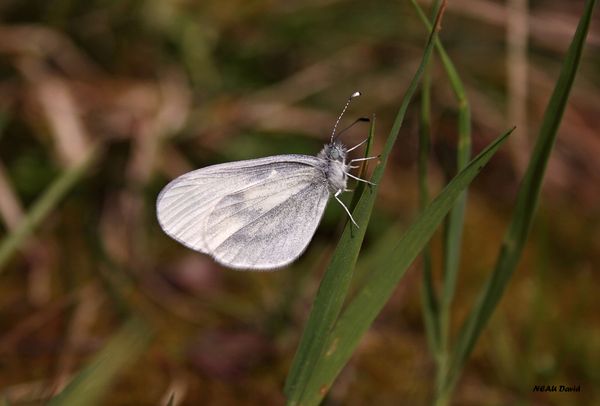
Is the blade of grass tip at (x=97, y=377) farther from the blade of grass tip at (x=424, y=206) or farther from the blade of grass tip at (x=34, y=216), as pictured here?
the blade of grass tip at (x=424, y=206)

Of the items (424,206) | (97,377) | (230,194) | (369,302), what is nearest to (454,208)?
(424,206)

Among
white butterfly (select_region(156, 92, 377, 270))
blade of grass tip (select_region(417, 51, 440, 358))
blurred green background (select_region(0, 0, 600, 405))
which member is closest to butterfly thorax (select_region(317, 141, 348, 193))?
white butterfly (select_region(156, 92, 377, 270))

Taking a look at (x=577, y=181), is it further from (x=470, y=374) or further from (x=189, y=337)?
(x=189, y=337)

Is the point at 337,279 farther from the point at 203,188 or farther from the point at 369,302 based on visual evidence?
the point at 203,188

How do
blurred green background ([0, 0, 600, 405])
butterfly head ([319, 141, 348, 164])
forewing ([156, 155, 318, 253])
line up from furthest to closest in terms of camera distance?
blurred green background ([0, 0, 600, 405]) < butterfly head ([319, 141, 348, 164]) < forewing ([156, 155, 318, 253])

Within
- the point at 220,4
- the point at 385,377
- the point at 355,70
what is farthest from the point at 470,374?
the point at 220,4

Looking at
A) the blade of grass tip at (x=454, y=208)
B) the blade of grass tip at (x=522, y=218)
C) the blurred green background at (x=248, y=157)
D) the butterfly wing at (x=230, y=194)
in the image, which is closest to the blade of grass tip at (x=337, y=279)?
the blade of grass tip at (x=454, y=208)

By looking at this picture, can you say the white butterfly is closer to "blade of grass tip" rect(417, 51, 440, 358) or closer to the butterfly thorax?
the butterfly thorax
